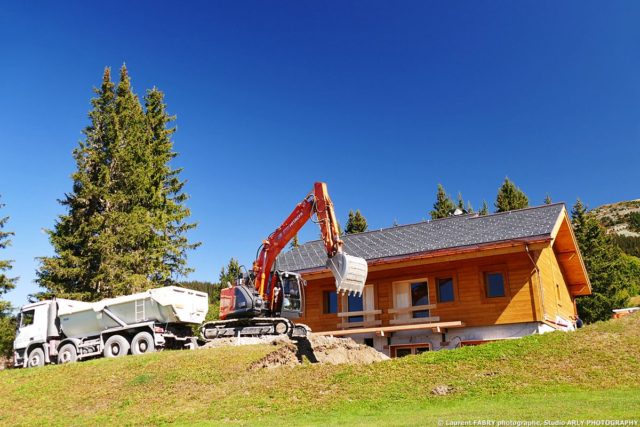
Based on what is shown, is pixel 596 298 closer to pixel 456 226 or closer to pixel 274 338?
pixel 456 226

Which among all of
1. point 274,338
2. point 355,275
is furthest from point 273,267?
point 355,275

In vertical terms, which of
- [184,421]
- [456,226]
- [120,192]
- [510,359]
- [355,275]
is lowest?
[184,421]

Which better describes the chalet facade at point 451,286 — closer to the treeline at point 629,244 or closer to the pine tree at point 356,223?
the pine tree at point 356,223

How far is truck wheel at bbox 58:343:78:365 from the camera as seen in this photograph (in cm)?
2281

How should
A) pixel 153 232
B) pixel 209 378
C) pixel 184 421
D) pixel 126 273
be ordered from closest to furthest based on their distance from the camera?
pixel 184 421
pixel 209 378
pixel 126 273
pixel 153 232

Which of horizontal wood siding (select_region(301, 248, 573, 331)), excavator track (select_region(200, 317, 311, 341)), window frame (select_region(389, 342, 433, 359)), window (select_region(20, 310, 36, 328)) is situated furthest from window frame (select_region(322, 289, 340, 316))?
window (select_region(20, 310, 36, 328))

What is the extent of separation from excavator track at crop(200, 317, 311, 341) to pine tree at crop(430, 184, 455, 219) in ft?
132

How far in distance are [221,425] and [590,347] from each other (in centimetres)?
989

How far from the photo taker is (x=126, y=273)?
110 feet

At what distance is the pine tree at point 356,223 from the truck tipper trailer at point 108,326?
3591 centimetres

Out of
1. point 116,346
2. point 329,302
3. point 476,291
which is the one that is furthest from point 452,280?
point 116,346

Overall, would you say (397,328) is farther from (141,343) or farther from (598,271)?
(598,271)

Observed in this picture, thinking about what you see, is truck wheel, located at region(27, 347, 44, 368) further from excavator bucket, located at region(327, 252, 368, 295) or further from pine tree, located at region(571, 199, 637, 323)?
pine tree, located at region(571, 199, 637, 323)

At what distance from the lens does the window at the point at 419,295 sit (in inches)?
909
